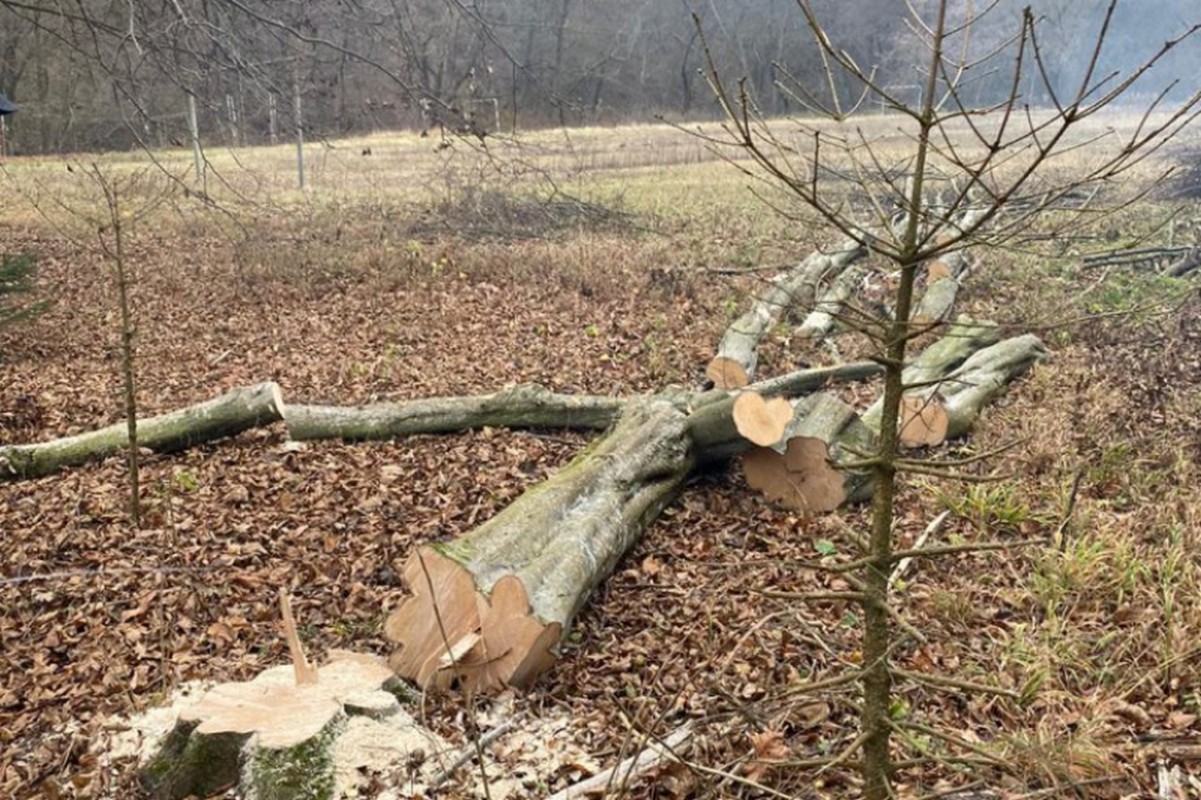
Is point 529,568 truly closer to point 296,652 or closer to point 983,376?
point 296,652

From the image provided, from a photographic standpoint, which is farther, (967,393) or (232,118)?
(967,393)

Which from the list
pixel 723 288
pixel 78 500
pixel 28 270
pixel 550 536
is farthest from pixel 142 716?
pixel 723 288

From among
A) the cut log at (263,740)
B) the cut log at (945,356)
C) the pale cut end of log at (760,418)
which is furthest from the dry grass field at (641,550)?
the cut log at (945,356)

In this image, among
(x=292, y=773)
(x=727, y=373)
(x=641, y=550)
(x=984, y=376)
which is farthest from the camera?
(x=727, y=373)

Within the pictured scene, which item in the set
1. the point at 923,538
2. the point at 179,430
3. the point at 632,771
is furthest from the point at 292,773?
the point at 179,430

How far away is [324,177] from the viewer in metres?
25.7

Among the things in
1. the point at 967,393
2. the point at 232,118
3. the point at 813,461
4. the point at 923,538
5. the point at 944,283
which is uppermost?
the point at 232,118

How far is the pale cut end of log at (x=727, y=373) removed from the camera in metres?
8.86

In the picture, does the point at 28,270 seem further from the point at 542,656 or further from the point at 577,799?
the point at 577,799

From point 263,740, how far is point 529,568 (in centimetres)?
148

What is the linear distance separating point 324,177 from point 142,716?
2344 centimetres

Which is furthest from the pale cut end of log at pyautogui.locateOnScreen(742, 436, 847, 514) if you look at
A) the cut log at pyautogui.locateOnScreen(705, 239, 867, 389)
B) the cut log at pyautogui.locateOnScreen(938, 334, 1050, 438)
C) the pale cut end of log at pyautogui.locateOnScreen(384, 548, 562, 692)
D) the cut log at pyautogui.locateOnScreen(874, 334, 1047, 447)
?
the pale cut end of log at pyautogui.locateOnScreen(384, 548, 562, 692)

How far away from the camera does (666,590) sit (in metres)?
5.22

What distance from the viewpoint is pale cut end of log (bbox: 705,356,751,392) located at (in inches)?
349
